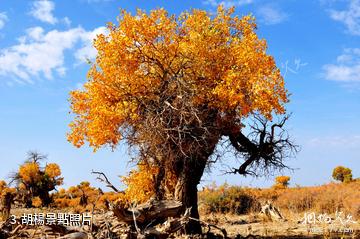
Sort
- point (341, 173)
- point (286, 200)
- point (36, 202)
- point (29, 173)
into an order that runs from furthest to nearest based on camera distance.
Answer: point (341, 173) → point (29, 173) → point (36, 202) → point (286, 200)

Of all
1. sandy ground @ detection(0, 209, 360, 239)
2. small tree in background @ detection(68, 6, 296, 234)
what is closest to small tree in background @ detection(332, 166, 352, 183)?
sandy ground @ detection(0, 209, 360, 239)

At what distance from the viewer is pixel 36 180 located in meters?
40.2

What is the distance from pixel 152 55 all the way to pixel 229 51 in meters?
2.90

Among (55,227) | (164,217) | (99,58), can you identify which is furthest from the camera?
(99,58)

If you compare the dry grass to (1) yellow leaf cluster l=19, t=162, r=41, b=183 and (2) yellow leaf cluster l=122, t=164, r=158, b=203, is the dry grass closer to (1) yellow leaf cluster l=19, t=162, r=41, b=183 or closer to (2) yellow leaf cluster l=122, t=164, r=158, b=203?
(2) yellow leaf cluster l=122, t=164, r=158, b=203

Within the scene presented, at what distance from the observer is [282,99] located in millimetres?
17203

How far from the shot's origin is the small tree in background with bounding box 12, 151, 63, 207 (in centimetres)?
3928

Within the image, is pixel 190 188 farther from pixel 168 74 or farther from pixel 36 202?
pixel 36 202

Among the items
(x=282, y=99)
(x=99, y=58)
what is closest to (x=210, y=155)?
(x=282, y=99)

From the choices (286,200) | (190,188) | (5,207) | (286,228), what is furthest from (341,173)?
(190,188)

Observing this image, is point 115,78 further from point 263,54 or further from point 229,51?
point 263,54

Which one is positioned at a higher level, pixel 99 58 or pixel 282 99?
pixel 99 58

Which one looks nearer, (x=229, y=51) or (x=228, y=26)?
(x=229, y=51)

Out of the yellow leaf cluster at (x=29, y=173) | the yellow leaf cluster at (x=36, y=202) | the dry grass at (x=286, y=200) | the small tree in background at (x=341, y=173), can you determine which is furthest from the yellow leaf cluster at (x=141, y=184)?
the small tree in background at (x=341, y=173)
